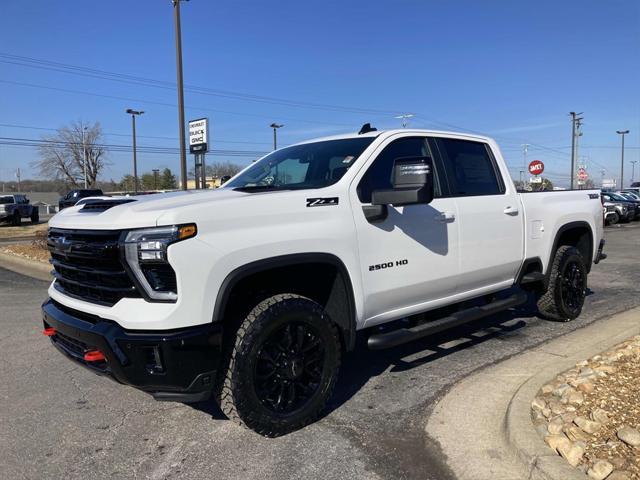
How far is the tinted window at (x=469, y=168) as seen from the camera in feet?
15.4

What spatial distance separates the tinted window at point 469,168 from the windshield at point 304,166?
0.90 metres

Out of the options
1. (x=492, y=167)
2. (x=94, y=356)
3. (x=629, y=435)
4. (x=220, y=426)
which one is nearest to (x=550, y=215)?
(x=492, y=167)

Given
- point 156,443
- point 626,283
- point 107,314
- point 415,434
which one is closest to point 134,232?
point 107,314

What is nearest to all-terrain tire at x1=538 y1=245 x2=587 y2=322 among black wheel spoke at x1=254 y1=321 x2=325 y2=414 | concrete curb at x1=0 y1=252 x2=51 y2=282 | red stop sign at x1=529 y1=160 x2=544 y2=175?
black wheel spoke at x1=254 y1=321 x2=325 y2=414

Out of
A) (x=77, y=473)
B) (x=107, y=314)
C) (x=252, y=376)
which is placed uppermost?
(x=107, y=314)

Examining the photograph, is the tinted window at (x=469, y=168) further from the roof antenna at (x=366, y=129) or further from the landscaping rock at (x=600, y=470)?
the landscaping rock at (x=600, y=470)

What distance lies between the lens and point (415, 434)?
3480 millimetres

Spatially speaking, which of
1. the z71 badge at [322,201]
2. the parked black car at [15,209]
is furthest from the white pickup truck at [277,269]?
the parked black car at [15,209]

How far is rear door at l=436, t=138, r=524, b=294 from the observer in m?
4.60

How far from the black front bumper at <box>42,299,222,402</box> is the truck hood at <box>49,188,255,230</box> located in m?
0.59

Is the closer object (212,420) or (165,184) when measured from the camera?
(212,420)

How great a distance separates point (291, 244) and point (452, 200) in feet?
5.79

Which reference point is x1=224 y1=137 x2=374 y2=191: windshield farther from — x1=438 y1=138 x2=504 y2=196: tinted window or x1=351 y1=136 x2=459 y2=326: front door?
x1=438 y1=138 x2=504 y2=196: tinted window

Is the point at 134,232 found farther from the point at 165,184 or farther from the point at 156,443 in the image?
the point at 165,184
